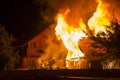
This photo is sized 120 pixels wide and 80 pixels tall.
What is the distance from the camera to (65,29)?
3331 cm

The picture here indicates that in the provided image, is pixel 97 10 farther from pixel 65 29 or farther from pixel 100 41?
pixel 100 41

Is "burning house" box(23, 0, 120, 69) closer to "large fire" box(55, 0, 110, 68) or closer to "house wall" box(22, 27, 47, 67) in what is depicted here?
"large fire" box(55, 0, 110, 68)

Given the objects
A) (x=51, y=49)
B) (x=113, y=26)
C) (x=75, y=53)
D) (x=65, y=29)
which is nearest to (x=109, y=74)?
(x=113, y=26)

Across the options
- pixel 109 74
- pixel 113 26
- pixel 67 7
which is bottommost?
pixel 109 74

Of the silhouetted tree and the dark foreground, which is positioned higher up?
the silhouetted tree

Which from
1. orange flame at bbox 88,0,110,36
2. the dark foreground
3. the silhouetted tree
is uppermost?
orange flame at bbox 88,0,110,36

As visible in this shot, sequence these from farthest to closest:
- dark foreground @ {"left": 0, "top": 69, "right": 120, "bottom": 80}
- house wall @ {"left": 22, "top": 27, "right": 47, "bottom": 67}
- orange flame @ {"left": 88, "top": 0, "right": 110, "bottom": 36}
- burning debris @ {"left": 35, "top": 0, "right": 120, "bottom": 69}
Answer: house wall @ {"left": 22, "top": 27, "right": 47, "bottom": 67} → orange flame @ {"left": 88, "top": 0, "right": 110, "bottom": 36} → burning debris @ {"left": 35, "top": 0, "right": 120, "bottom": 69} → dark foreground @ {"left": 0, "top": 69, "right": 120, "bottom": 80}

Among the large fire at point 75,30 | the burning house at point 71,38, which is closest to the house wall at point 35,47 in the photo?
the burning house at point 71,38

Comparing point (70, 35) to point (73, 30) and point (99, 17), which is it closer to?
point (73, 30)

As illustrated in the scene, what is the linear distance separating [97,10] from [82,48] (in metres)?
4.07

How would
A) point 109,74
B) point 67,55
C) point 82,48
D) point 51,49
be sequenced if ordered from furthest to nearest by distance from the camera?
1. point 51,49
2. point 67,55
3. point 82,48
4. point 109,74

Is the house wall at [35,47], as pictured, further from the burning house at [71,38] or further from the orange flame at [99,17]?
the orange flame at [99,17]

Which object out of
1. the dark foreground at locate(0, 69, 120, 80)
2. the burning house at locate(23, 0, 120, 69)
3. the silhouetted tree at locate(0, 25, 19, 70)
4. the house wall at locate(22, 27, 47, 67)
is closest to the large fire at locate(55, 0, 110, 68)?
the burning house at locate(23, 0, 120, 69)

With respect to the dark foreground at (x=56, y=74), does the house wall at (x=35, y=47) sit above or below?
above
